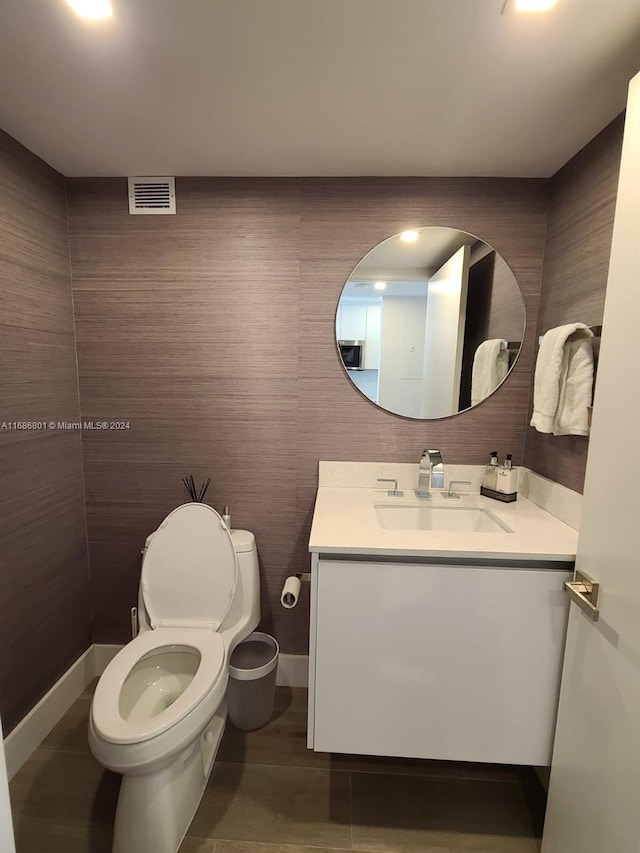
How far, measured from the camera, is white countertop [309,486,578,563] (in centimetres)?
111

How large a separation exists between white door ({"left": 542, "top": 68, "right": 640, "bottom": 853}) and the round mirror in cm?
67

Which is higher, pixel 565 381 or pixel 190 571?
pixel 565 381

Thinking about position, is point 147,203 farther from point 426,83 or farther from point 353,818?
point 353,818

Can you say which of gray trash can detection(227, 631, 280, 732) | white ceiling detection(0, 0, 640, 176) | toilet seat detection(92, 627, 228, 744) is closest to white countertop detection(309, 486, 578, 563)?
toilet seat detection(92, 627, 228, 744)

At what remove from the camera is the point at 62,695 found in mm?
1645

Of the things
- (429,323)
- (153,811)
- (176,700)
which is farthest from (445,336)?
(153,811)

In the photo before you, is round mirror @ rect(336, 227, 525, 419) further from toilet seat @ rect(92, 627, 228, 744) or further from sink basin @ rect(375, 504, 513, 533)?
toilet seat @ rect(92, 627, 228, 744)

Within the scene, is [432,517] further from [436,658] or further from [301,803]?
[301,803]

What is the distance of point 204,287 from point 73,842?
1.91m

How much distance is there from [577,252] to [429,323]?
1.78 ft

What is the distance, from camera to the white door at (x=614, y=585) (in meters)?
0.86

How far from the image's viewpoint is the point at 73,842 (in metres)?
1.21

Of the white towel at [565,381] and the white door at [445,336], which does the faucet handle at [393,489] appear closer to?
the white door at [445,336]

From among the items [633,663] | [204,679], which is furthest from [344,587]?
[633,663]
